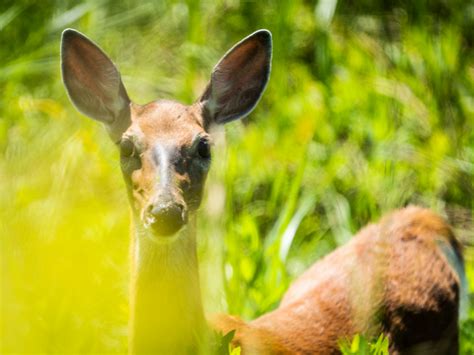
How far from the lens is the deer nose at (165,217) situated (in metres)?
Answer: 4.07

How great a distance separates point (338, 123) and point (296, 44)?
35.1 inches

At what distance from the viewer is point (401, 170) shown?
6348 millimetres

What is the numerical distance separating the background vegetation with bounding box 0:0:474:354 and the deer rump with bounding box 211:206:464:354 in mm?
198

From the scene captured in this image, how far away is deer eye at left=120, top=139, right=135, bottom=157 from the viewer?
14.5 ft

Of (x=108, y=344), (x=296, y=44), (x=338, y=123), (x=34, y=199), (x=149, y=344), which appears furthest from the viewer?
(x=296, y=44)

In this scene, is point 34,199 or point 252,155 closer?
point 34,199

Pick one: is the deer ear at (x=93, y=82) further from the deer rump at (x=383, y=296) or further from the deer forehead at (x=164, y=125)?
the deer rump at (x=383, y=296)

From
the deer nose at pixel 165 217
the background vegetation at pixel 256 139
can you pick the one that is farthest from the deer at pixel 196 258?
the background vegetation at pixel 256 139

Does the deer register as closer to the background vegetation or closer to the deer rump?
the deer rump

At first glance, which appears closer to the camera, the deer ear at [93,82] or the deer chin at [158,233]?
the deer chin at [158,233]

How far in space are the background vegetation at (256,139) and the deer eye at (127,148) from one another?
0.27 metres

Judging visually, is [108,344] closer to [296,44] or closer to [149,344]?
[149,344]

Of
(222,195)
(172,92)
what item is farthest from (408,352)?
(172,92)

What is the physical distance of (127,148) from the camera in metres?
4.43
